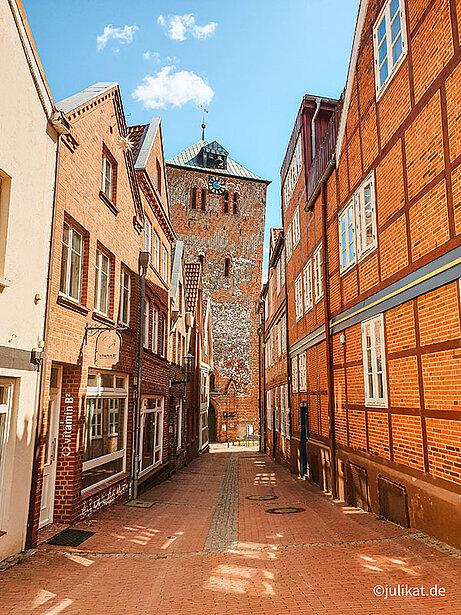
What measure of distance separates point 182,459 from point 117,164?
13.4 metres

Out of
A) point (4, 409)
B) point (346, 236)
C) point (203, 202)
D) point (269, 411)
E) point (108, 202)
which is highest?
point (203, 202)

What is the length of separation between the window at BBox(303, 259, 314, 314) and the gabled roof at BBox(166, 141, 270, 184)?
28.0 m

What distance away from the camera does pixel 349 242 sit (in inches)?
432

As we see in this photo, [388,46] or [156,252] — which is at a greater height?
[388,46]

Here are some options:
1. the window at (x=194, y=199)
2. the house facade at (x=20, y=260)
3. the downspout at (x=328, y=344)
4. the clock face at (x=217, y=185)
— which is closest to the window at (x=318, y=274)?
the downspout at (x=328, y=344)

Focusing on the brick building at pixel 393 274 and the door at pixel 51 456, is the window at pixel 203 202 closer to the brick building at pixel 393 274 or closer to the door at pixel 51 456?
the brick building at pixel 393 274

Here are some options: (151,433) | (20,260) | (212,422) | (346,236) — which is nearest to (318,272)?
(346,236)

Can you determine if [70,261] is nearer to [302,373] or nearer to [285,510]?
[285,510]

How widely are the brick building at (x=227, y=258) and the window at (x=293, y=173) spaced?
63.6 ft

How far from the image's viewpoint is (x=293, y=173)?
18641 millimetres

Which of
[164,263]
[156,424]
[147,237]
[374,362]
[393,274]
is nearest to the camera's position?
[393,274]

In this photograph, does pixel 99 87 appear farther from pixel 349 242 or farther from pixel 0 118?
pixel 349 242

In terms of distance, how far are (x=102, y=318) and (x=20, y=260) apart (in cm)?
335

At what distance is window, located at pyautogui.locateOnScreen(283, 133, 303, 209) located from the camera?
56.8 ft
